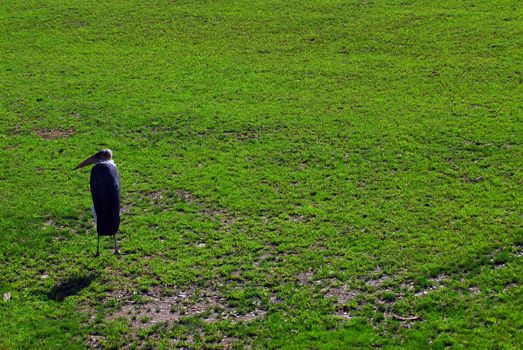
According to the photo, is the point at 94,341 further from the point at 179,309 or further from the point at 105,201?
the point at 105,201

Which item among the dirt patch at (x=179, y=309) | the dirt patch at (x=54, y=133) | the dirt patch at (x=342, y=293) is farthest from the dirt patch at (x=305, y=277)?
the dirt patch at (x=54, y=133)

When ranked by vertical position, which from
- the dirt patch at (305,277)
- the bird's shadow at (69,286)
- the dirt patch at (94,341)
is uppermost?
the bird's shadow at (69,286)

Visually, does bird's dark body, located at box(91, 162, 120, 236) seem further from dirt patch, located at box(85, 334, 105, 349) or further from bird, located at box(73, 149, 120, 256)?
dirt patch, located at box(85, 334, 105, 349)

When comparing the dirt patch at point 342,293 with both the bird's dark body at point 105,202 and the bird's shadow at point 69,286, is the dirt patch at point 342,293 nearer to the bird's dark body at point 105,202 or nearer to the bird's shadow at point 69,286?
the bird's dark body at point 105,202

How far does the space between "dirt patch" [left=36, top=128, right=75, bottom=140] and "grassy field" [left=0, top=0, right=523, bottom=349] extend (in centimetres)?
8

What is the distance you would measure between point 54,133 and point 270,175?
7603mm

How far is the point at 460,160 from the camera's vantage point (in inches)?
810

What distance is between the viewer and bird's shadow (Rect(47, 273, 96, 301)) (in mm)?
15648

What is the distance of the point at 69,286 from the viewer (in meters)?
15.9

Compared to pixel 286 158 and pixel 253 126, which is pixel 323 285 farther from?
pixel 253 126

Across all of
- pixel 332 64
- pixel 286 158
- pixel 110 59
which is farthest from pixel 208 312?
pixel 110 59

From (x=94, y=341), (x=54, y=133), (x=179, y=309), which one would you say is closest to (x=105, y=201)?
(x=179, y=309)

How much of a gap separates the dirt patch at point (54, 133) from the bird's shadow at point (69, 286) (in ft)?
27.9

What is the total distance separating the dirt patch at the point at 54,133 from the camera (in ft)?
77.8
